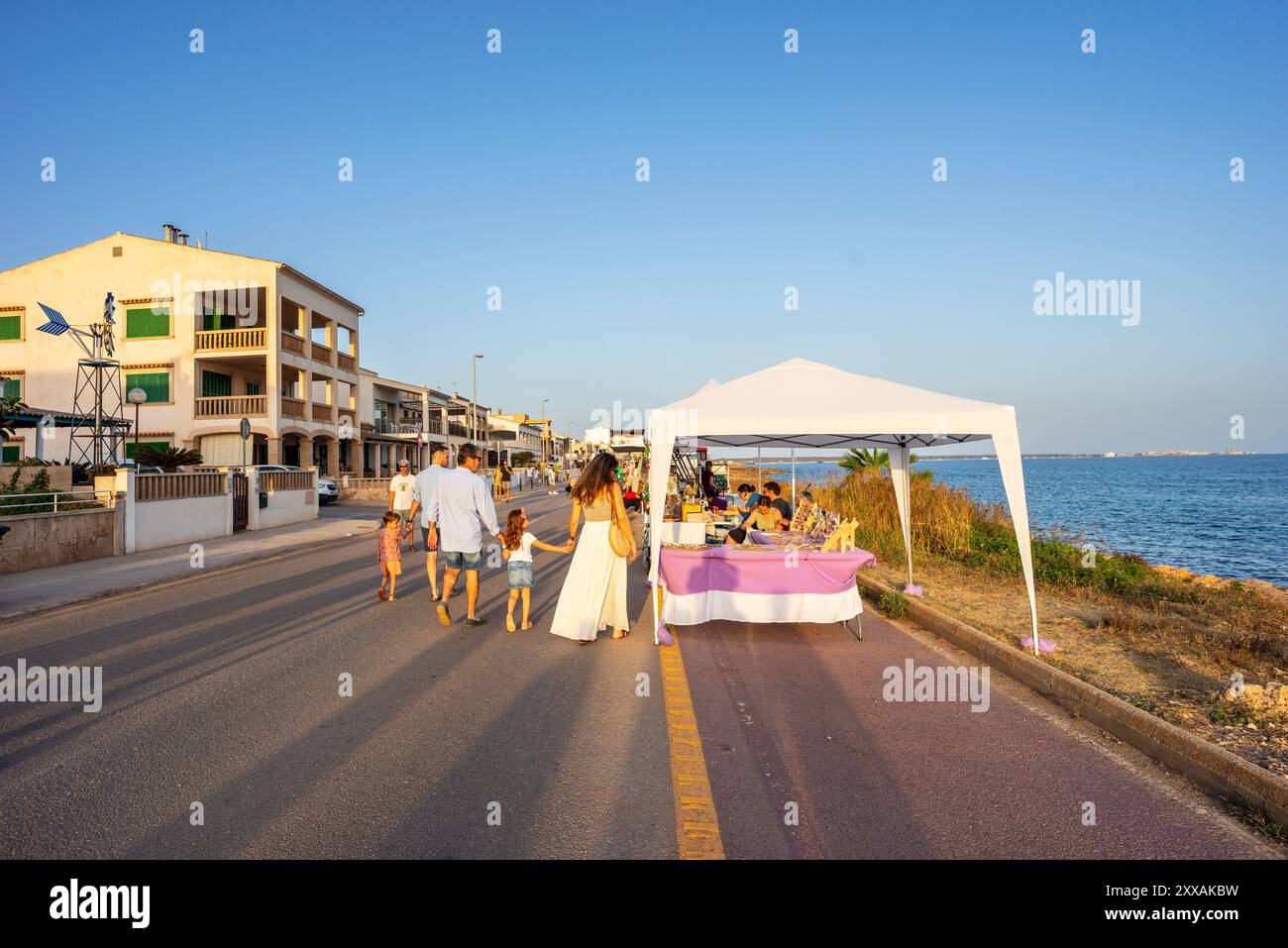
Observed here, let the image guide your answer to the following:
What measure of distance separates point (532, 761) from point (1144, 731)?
4043mm

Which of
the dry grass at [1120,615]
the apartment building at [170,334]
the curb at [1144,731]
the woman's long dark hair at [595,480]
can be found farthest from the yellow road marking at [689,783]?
the apartment building at [170,334]

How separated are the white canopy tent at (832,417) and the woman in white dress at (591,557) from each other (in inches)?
19.0

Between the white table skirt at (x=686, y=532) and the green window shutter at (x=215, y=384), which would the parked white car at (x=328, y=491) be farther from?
the white table skirt at (x=686, y=532)

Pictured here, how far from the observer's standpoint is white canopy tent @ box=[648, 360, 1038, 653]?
23.3 feet

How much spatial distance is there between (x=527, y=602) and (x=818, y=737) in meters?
4.10

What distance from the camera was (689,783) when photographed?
12.9 feet

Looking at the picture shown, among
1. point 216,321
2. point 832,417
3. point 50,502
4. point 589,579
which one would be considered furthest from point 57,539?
point 216,321

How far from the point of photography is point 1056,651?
6684 millimetres

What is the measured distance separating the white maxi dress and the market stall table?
0.69 m

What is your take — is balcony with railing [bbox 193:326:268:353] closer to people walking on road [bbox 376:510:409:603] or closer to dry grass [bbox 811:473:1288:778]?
people walking on road [bbox 376:510:409:603]

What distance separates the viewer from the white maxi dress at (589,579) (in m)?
7.11

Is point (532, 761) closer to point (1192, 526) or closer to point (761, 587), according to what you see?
point (761, 587)
